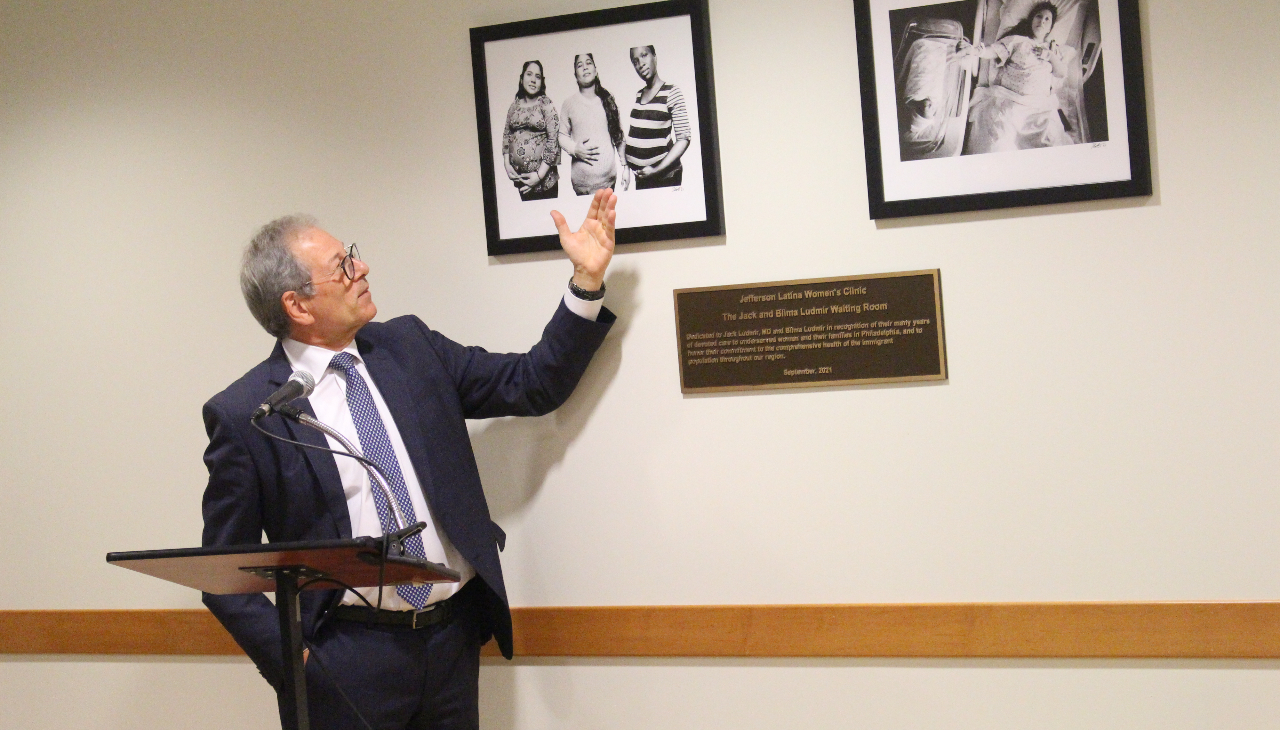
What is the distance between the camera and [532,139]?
2555 mm

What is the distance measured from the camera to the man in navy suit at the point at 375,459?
84.5 inches

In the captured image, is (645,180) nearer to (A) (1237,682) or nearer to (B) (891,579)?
(B) (891,579)

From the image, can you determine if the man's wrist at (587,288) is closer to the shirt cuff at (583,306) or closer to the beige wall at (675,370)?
the shirt cuff at (583,306)

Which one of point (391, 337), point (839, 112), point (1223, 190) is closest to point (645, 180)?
point (839, 112)

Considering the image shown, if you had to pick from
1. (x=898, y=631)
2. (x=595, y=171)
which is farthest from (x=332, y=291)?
(x=898, y=631)

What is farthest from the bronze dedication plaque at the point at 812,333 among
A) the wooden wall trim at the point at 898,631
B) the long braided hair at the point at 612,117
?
the wooden wall trim at the point at 898,631

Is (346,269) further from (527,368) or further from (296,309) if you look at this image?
(527,368)

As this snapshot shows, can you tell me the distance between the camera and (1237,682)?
7.33ft

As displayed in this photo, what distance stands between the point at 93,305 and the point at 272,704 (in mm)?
1301

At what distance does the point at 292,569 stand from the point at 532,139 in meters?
1.33

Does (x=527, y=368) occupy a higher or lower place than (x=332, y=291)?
lower

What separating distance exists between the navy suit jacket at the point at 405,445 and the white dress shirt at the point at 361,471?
0.02 m

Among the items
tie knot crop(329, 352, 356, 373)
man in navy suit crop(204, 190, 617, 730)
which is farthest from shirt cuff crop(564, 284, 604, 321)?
tie knot crop(329, 352, 356, 373)

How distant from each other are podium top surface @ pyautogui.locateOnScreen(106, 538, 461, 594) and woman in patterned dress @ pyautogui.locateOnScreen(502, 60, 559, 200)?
1.20m
